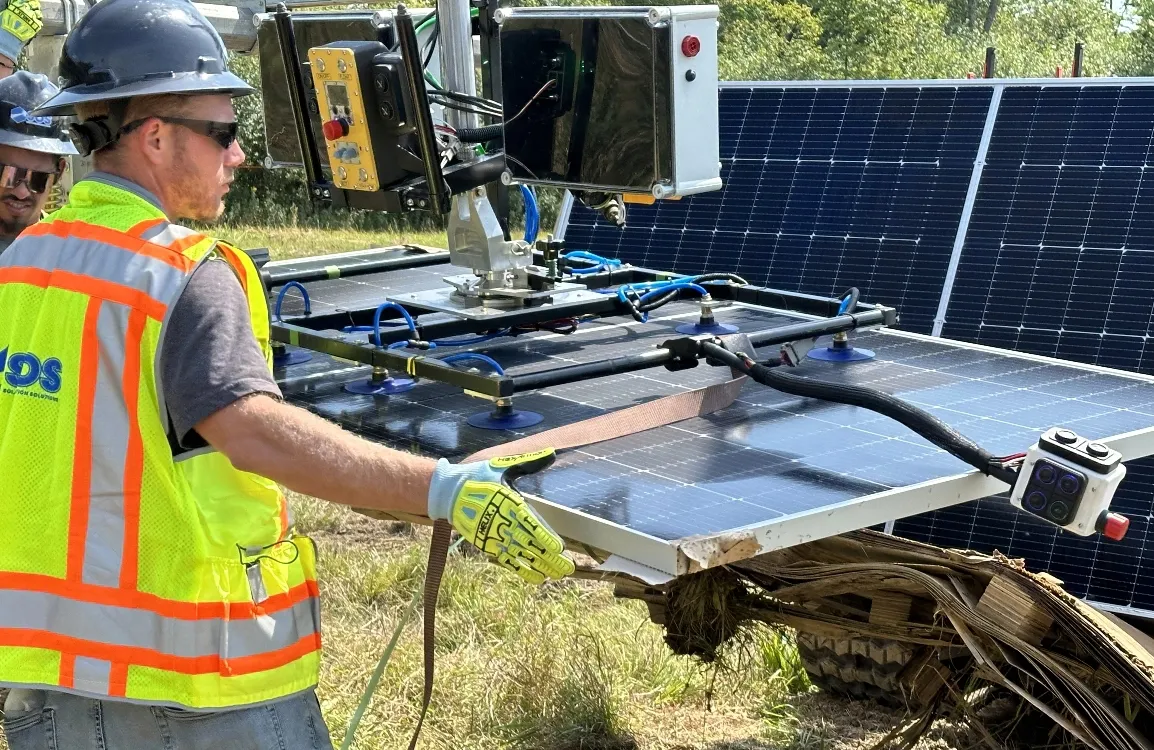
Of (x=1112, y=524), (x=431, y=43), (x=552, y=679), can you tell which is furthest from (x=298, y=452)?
(x=552, y=679)

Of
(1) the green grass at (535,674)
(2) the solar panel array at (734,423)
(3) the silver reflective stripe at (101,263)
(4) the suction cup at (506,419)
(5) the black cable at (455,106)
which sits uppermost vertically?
(5) the black cable at (455,106)

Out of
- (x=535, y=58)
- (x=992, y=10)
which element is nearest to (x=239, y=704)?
(x=535, y=58)

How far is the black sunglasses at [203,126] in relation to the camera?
2.80 metres

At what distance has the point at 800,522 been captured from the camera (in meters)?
2.89

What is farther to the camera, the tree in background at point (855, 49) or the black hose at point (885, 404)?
the tree in background at point (855, 49)

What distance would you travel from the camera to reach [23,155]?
15.4 ft

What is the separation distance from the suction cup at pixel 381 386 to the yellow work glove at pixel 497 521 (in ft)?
4.69

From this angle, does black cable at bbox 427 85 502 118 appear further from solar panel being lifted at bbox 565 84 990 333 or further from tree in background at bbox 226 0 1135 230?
tree in background at bbox 226 0 1135 230

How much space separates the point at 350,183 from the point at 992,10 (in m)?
41.5

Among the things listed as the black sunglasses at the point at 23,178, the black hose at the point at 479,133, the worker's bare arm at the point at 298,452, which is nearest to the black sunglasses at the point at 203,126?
the worker's bare arm at the point at 298,452

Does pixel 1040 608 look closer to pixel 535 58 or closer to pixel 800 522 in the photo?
pixel 800 522

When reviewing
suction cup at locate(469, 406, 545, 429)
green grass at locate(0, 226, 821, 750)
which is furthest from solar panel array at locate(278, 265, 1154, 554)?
green grass at locate(0, 226, 821, 750)

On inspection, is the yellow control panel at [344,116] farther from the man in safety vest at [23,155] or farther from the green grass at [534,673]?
the green grass at [534,673]

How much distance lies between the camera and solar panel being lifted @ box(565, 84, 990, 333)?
211 inches
